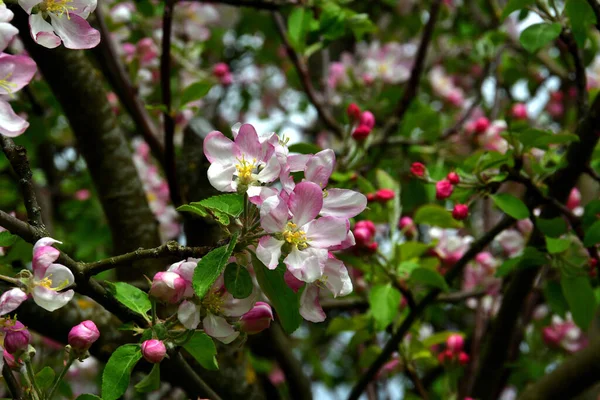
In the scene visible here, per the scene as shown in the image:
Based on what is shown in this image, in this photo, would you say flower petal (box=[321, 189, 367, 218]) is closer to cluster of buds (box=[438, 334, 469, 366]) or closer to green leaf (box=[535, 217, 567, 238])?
green leaf (box=[535, 217, 567, 238])

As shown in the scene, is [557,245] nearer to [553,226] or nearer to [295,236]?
[553,226]

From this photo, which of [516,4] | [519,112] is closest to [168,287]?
[516,4]

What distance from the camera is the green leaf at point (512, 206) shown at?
4.34 ft

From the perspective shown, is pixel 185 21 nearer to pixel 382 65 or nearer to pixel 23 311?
pixel 382 65

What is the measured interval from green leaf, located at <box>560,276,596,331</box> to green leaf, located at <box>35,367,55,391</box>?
1.03 metres

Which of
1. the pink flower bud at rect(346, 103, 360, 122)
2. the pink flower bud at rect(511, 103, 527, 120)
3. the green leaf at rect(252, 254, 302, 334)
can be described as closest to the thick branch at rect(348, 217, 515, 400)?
the pink flower bud at rect(346, 103, 360, 122)

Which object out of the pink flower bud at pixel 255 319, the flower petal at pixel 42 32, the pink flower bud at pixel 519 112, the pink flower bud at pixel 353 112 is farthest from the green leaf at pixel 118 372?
the pink flower bud at pixel 519 112

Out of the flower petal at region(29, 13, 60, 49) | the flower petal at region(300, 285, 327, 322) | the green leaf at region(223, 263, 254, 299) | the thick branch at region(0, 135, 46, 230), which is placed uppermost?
the flower petal at region(29, 13, 60, 49)

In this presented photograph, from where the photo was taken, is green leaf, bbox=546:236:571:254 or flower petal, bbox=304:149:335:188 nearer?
flower petal, bbox=304:149:335:188

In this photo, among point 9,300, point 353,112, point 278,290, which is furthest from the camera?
point 353,112

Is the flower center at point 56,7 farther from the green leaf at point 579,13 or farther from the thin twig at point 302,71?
the thin twig at point 302,71

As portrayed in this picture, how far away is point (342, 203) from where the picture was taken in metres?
0.92

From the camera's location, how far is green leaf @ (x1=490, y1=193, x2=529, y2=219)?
52.1 inches

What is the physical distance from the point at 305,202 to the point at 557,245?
0.65 metres
